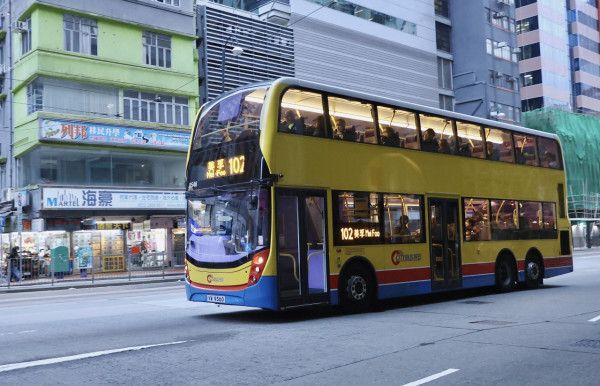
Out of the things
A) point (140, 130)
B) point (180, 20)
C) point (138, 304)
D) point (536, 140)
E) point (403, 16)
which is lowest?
point (138, 304)

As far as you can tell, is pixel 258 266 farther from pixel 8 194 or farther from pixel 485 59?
pixel 485 59

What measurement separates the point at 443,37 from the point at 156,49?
29009 mm

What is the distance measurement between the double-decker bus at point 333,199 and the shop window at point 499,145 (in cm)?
8

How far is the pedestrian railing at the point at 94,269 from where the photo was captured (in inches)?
987

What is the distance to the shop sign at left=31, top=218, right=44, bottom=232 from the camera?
27381 mm

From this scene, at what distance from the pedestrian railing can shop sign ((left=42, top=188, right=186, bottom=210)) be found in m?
2.64

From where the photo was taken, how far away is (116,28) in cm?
3047

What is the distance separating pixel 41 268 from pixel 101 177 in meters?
5.20

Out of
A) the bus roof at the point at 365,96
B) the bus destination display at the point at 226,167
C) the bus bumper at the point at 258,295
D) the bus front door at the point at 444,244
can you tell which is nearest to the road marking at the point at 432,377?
the bus bumper at the point at 258,295

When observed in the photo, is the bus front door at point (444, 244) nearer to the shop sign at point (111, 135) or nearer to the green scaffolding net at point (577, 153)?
the shop sign at point (111, 135)

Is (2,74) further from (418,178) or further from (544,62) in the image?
(544,62)

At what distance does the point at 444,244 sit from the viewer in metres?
14.4

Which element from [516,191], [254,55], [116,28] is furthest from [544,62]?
[516,191]

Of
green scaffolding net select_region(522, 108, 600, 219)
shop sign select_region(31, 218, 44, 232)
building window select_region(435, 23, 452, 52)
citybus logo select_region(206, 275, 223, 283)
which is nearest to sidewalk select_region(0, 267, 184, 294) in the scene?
shop sign select_region(31, 218, 44, 232)
